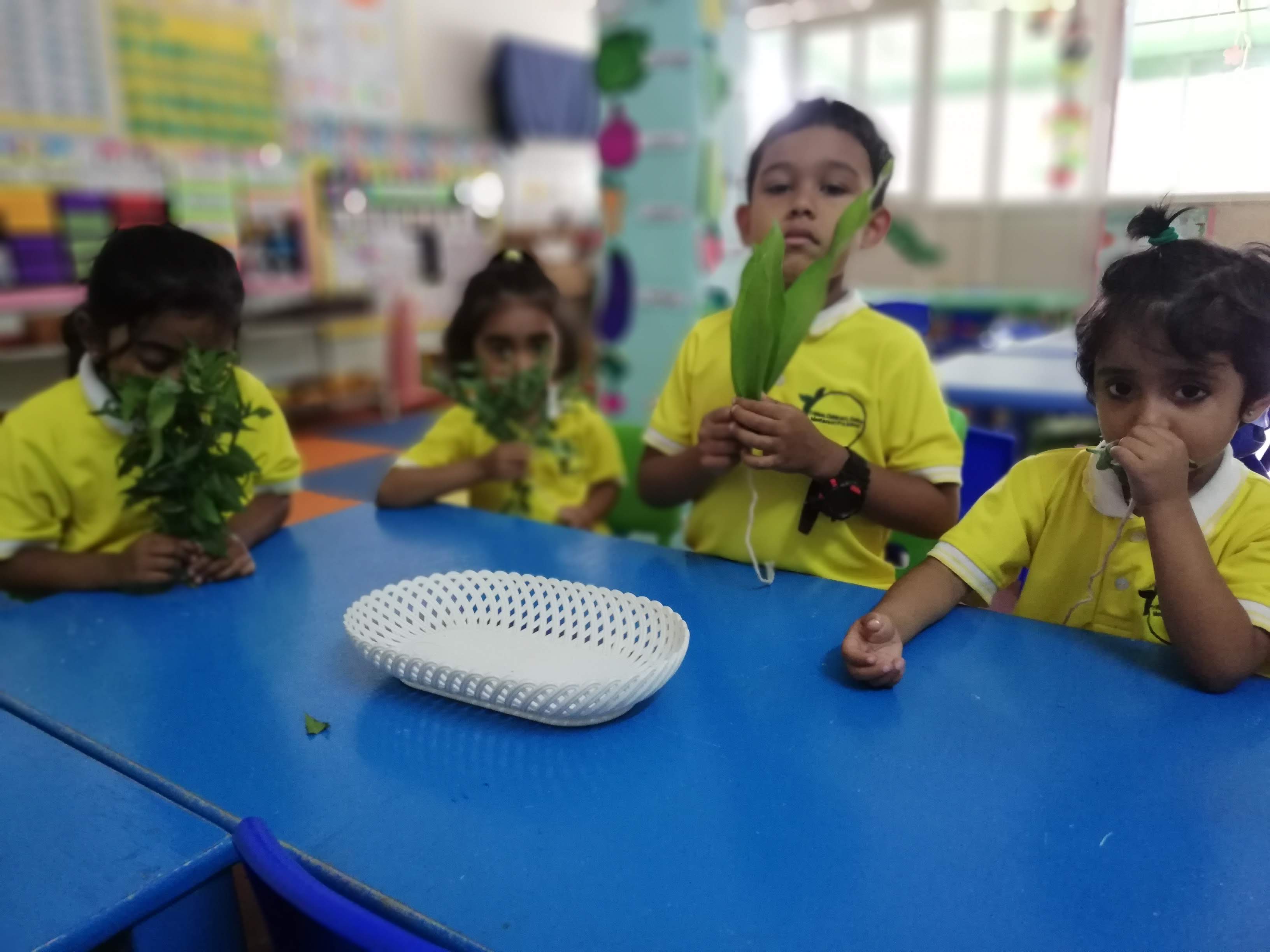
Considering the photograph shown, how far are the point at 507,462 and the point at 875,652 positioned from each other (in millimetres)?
874

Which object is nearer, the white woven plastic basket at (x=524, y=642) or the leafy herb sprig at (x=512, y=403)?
the white woven plastic basket at (x=524, y=642)

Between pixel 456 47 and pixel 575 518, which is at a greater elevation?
pixel 456 47

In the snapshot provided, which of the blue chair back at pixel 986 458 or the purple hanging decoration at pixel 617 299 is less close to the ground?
the purple hanging decoration at pixel 617 299

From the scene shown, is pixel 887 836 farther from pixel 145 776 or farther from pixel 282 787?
pixel 145 776

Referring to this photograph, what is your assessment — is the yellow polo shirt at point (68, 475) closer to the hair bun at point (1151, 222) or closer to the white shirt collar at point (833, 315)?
the white shirt collar at point (833, 315)

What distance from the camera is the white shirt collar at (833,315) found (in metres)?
1.42

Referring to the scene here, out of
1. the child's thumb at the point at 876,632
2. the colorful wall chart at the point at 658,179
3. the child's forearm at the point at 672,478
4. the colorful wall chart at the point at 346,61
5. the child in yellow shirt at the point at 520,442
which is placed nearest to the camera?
the child's thumb at the point at 876,632

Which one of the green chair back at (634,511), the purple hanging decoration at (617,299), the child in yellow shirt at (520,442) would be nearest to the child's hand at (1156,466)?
the child in yellow shirt at (520,442)

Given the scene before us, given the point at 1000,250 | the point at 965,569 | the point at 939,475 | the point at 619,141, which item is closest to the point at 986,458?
the point at 939,475

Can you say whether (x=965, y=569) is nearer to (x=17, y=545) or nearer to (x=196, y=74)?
(x=17, y=545)

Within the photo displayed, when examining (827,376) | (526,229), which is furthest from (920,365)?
(526,229)

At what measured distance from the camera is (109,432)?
1.36 metres

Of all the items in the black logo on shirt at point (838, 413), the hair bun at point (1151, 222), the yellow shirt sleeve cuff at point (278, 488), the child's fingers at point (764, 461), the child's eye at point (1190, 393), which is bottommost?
the yellow shirt sleeve cuff at point (278, 488)

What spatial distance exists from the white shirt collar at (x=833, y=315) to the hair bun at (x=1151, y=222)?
0.45 m
